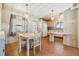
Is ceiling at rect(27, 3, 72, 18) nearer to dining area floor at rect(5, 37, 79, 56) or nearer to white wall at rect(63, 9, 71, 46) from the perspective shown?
white wall at rect(63, 9, 71, 46)

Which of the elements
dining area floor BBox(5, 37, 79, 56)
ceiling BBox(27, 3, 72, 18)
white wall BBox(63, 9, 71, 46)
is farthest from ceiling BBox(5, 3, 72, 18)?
dining area floor BBox(5, 37, 79, 56)

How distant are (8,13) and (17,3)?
0.74ft

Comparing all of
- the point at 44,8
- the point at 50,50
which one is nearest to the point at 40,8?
the point at 44,8

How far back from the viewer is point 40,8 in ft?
Answer: 5.86

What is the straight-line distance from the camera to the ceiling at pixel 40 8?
1763mm

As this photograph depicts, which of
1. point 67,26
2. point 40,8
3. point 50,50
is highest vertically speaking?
point 40,8

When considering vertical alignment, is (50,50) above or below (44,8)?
below

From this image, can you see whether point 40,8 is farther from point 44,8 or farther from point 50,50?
point 50,50

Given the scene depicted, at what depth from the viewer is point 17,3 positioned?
5.88 feet

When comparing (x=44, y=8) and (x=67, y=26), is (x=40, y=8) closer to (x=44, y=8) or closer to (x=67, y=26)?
(x=44, y=8)

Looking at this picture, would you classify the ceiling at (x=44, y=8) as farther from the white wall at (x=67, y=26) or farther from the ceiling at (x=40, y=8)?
the white wall at (x=67, y=26)

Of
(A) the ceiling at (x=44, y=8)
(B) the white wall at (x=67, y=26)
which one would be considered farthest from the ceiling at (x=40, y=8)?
(B) the white wall at (x=67, y=26)

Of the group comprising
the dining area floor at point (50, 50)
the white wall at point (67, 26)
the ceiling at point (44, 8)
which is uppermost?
the ceiling at point (44, 8)

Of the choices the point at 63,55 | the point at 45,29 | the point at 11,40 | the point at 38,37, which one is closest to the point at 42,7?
the point at 45,29
